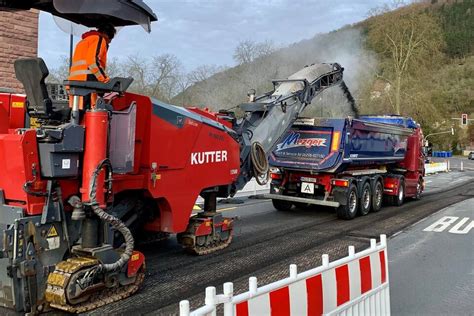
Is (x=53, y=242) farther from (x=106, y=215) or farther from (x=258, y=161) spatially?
(x=258, y=161)

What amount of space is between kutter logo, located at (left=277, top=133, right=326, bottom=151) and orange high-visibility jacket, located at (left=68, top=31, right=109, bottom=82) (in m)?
6.78

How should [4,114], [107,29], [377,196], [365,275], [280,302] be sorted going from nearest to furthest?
[280,302] → [365,275] → [107,29] → [4,114] → [377,196]

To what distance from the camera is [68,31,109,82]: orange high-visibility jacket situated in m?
5.00

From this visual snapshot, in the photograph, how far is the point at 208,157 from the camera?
6770 mm

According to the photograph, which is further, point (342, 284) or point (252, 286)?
point (342, 284)

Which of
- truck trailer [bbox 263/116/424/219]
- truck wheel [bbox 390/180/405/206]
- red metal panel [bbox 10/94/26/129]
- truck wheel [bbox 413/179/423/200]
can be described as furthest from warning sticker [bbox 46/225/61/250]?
truck wheel [bbox 413/179/423/200]

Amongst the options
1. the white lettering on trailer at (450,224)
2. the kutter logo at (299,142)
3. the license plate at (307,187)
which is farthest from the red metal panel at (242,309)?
the license plate at (307,187)

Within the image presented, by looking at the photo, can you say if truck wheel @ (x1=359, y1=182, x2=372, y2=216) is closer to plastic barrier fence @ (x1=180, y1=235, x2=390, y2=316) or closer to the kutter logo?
the kutter logo

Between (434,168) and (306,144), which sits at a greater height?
(306,144)

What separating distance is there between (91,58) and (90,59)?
16 millimetres

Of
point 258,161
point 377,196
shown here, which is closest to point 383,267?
point 258,161

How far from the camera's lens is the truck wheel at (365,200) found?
38.7 feet

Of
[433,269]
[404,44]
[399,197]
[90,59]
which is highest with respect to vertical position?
[404,44]

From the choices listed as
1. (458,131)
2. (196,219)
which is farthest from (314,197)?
(458,131)
